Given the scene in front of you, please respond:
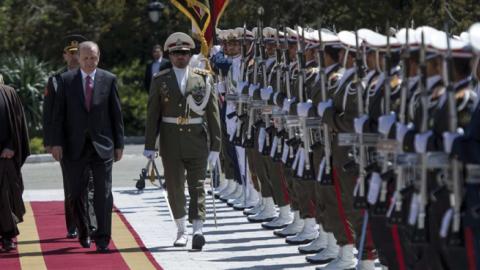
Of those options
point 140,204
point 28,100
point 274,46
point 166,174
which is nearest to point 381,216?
point 166,174

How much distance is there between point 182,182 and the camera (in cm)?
1359

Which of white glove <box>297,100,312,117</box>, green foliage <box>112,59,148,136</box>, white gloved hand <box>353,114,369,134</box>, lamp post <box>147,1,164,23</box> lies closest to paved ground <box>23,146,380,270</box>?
white glove <box>297,100,312,117</box>

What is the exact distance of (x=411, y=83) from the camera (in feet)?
31.2

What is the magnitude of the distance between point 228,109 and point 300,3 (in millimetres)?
15782

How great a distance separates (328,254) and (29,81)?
774 inches

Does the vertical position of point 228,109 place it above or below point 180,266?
above

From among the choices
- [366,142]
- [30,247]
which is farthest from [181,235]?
[366,142]

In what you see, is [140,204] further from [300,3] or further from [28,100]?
[300,3]

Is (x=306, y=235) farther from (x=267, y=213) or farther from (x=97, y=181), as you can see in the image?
(x=267, y=213)

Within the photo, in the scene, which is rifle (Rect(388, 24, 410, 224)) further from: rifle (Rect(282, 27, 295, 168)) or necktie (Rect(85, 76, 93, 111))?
necktie (Rect(85, 76, 93, 111))

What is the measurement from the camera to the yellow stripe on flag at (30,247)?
41.9 feet

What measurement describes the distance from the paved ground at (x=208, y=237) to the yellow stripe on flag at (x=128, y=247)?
0.12 meters

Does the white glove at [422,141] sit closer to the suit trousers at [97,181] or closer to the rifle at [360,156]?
the rifle at [360,156]

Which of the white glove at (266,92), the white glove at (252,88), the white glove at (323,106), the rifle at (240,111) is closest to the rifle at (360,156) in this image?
the white glove at (323,106)
